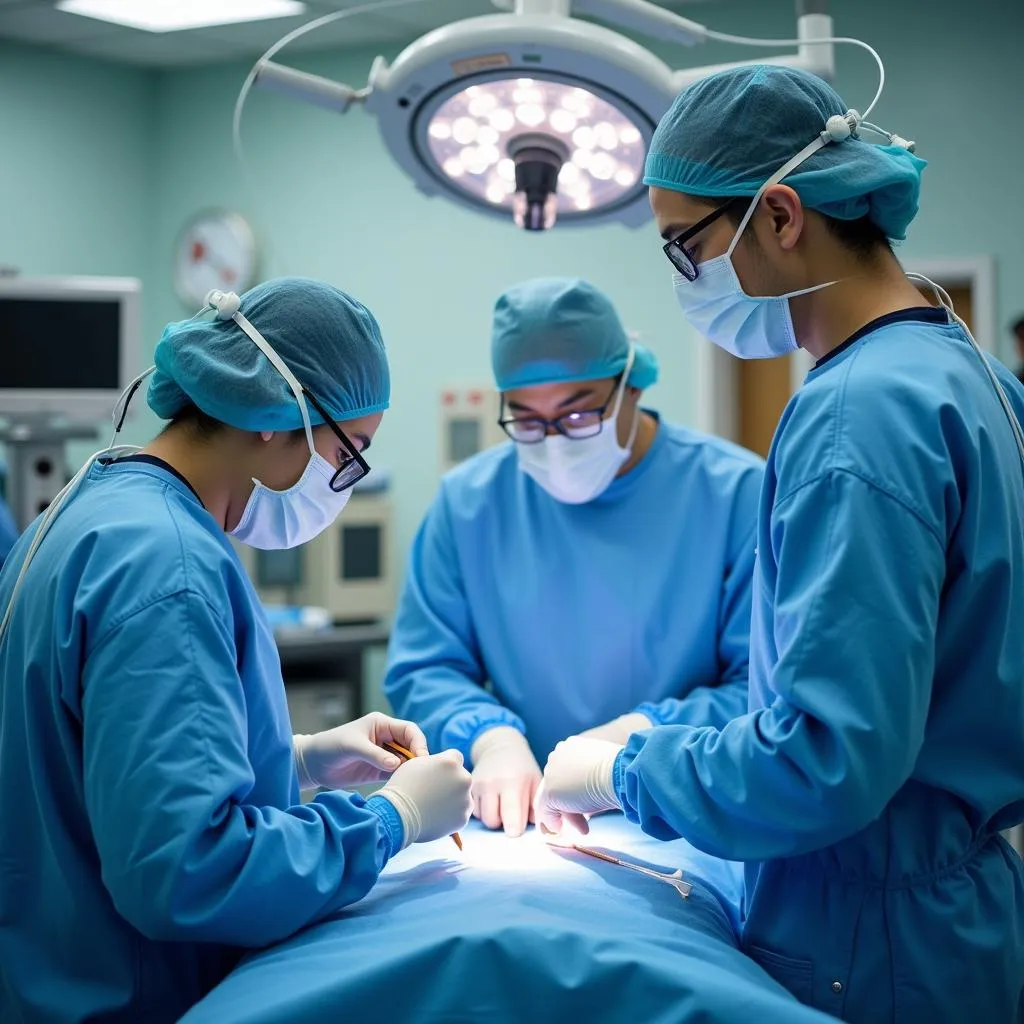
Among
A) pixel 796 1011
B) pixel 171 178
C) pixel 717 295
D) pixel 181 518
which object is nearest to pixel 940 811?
pixel 796 1011

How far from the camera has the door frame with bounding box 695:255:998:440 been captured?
14.4 feet

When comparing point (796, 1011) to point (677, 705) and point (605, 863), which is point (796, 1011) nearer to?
point (605, 863)

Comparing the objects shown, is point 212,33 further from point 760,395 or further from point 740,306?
point 740,306

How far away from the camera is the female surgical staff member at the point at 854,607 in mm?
1103

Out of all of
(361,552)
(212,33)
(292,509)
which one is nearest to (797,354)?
(361,552)

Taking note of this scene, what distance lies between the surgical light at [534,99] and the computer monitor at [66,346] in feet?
6.25

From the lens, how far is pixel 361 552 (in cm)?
484

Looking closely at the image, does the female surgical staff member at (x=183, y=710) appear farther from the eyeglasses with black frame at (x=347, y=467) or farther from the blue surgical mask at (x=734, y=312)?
the blue surgical mask at (x=734, y=312)

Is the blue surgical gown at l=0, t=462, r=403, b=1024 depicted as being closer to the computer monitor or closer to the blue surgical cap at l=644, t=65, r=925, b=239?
the blue surgical cap at l=644, t=65, r=925, b=239

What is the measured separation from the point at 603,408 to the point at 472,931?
112 cm

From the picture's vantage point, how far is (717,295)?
135 cm

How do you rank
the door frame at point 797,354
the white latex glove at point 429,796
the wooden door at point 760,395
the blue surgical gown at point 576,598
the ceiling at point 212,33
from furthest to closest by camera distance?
the wooden door at point 760,395 → the ceiling at point 212,33 → the door frame at point 797,354 → the blue surgical gown at point 576,598 → the white latex glove at point 429,796

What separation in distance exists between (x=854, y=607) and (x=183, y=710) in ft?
2.01

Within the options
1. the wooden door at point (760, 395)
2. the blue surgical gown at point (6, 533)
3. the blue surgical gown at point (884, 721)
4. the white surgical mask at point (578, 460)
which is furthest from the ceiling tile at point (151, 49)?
the blue surgical gown at point (884, 721)
